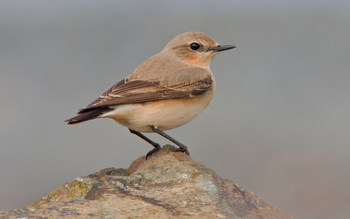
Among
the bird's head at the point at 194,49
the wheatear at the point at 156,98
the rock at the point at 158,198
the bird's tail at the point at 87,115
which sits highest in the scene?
the bird's head at the point at 194,49

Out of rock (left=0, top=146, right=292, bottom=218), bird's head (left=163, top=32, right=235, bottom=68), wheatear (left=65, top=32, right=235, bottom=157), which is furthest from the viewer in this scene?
bird's head (left=163, top=32, right=235, bottom=68)

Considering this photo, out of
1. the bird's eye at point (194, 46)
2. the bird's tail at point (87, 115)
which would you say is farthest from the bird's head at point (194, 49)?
the bird's tail at point (87, 115)

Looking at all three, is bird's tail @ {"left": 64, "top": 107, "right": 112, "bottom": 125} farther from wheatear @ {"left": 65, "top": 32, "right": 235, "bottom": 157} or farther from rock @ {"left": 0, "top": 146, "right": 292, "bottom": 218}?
rock @ {"left": 0, "top": 146, "right": 292, "bottom": 218}

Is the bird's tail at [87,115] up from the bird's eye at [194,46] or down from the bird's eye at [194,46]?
down

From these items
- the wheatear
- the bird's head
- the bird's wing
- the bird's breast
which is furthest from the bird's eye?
the bird's breast

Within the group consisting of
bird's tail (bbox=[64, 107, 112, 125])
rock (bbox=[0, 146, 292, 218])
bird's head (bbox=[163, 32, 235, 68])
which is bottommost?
rock (bbox=[0, 146, 292, 218])

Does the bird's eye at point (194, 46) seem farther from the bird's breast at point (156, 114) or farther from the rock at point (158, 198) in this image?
the rock at point (158, 198)

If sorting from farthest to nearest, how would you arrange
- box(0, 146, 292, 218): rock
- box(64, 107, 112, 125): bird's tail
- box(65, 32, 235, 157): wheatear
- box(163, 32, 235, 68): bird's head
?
box(163, 32, 235, 68): bird's head, box(65, 32, 235, 157): wheatear, box(64, 107, 112, 125): bird's tail, box(0, 146, 292, 218): rock
